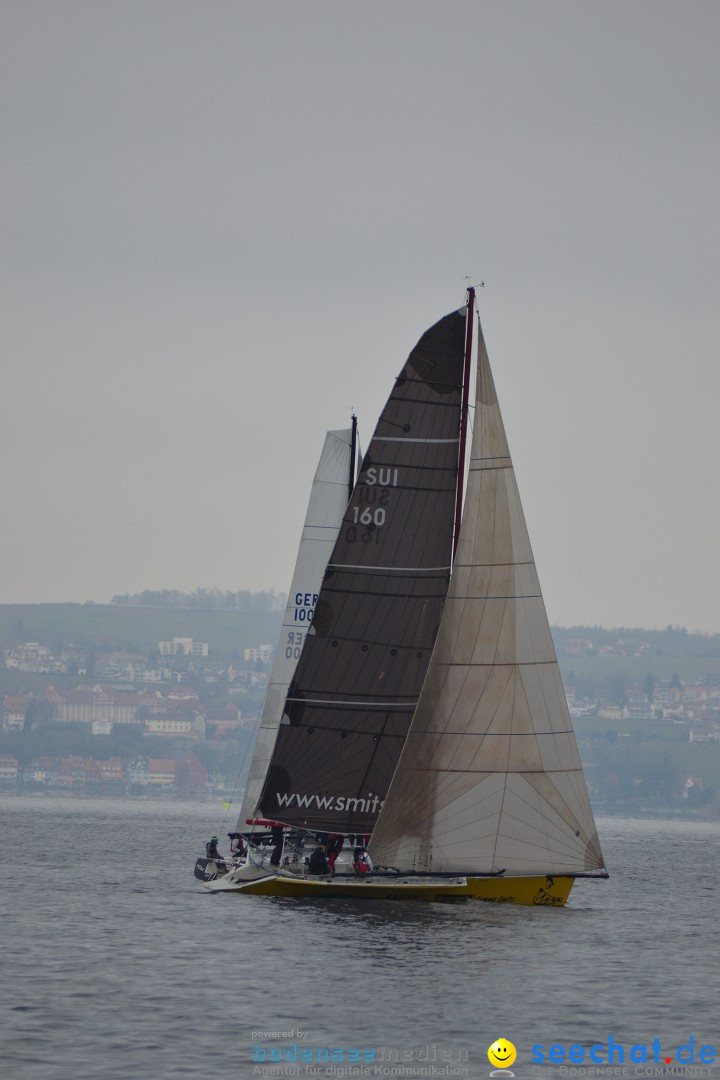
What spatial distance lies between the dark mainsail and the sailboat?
0.03 metres

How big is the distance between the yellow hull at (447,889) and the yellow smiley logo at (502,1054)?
12.2 metres

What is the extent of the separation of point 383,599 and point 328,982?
1166cm

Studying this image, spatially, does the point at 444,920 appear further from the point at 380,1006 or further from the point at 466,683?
the point at 380,1006

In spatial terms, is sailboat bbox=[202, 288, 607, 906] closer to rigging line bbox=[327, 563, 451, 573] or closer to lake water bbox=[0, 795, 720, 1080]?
rigging line bbox=[327, 563, 451, 573]

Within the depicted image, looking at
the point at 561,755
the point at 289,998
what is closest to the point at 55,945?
the point at 289,998

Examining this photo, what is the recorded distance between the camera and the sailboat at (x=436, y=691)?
40.8 metres

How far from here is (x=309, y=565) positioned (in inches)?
2148

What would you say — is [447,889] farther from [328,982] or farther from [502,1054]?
[502,1054]

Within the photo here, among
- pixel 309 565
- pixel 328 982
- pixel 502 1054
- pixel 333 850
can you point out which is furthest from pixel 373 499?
pixel 502 1054

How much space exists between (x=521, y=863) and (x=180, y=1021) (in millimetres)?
12844

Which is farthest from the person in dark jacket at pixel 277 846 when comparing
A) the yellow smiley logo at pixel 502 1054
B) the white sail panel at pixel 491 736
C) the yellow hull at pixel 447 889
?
the yellow smiley logo at pixel 502 1054

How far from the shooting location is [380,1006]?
3155 cm

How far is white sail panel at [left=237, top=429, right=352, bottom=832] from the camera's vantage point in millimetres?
53875

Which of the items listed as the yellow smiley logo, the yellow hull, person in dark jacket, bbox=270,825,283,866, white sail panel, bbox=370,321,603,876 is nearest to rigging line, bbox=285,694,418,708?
white sail panel, bbox=370,321,603,876
